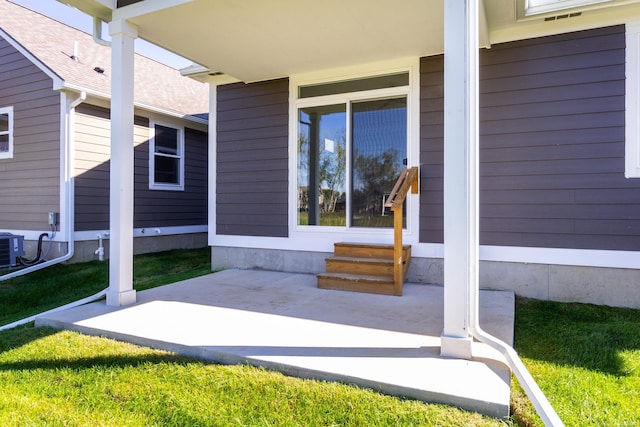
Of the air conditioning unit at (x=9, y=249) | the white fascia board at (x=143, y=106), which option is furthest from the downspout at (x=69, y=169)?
the air conditioning unit at (x=9, y=249)

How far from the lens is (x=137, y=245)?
7.56m

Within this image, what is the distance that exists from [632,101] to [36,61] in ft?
27.2

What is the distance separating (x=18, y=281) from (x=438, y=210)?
5.51 metres

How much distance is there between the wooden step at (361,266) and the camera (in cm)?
435

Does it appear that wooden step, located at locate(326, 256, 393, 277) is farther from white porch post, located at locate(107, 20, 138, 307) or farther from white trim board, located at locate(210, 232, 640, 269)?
white porch post, located at locate(107, 20, 138, 307)

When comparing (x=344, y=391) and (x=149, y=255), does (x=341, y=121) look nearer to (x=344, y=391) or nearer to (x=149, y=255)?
(x=344, y=391)

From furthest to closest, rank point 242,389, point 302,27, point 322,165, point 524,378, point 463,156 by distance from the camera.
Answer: point 322,165 < point 302,27 < point 463,156 < point 242,389 < point 524,378

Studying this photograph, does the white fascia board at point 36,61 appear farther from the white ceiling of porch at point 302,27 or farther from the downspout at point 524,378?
the downspout at point 524,378

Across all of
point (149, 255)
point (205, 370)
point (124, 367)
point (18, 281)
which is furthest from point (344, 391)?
point (149, 255)

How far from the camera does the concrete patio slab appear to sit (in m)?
2.15

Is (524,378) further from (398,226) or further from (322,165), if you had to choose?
(322,165)

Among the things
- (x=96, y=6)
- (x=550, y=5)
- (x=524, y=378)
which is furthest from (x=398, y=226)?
(x=96, y=6)

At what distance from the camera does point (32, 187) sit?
688 centimetres

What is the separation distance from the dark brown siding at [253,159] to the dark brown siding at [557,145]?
2.54m
